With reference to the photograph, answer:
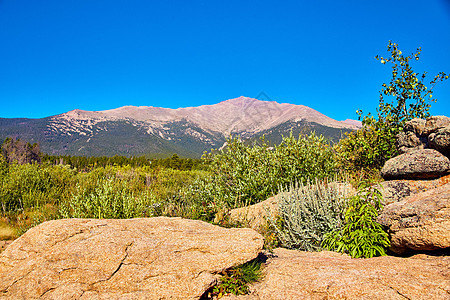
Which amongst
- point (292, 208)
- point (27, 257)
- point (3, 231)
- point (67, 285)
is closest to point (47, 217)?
point (3, 231)

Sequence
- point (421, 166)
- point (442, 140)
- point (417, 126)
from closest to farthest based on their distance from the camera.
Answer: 1. point (421, 166)
2. point (442, 140)
3. point (417, 126)

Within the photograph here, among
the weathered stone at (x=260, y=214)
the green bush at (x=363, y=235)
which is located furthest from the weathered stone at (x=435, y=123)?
the green bush at (x=363, y=235)

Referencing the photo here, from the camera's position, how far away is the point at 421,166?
6980 millimetres

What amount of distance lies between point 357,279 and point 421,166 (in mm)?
5139

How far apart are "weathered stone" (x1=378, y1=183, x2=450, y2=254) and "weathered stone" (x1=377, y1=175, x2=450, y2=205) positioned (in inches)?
58.2

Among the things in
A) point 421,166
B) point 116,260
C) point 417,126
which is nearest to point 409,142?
point 417,126

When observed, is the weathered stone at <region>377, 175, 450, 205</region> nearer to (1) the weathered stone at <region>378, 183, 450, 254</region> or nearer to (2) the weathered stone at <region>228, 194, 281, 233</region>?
(1) the weathered stone at <region>378, 183, 450, 254</region>

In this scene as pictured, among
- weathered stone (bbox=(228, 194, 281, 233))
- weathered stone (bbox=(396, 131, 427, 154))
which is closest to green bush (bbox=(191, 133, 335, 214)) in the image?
weathered stone (bbox=(228, 194, 281, 233))

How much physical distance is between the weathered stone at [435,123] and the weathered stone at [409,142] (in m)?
0.39

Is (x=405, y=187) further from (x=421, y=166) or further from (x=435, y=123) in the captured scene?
(x=435, y=123)

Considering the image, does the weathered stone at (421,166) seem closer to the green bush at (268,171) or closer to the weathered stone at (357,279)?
the green bush at (268,171)

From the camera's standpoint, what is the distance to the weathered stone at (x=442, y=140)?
7.03 m

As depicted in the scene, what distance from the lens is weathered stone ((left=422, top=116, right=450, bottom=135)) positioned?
25.3 ft

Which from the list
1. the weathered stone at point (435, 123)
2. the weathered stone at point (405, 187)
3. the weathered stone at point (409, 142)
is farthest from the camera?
the weathered stone at point (409, 142)
